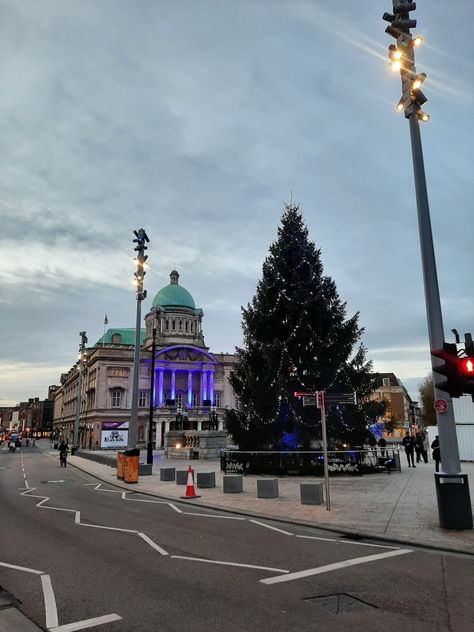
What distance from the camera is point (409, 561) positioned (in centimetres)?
789

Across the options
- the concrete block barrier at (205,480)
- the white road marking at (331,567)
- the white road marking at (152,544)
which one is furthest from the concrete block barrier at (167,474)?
the white road marking at (331,567)

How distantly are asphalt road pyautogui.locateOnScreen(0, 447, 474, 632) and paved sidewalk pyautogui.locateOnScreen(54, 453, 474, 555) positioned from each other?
0.75 metres

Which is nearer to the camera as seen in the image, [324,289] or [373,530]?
[373,530]

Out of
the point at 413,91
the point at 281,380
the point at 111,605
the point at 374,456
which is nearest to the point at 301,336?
the point at 281,380

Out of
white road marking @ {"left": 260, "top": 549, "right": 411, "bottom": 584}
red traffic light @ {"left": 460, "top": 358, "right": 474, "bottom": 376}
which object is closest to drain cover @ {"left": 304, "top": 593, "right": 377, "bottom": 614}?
white road marking @ {"left": 260, "top": 549, "right": 411, "bottom": 584}

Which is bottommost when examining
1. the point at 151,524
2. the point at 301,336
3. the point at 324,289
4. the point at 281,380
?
the point at 151,524

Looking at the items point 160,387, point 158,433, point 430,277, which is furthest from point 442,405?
point 160,387

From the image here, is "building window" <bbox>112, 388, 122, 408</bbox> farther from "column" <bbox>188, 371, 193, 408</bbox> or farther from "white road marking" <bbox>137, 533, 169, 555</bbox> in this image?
"white road marking" <bbox>137, 533, 169, 555</bbox>

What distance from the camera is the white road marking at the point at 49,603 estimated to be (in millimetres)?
5490

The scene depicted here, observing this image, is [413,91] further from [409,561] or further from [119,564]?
[119,564]

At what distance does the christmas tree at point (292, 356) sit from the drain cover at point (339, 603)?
52.5ft

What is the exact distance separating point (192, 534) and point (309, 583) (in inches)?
161

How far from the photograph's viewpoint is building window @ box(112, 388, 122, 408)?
287 ft

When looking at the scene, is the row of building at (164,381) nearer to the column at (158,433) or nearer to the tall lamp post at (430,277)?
the column at (158,433)
